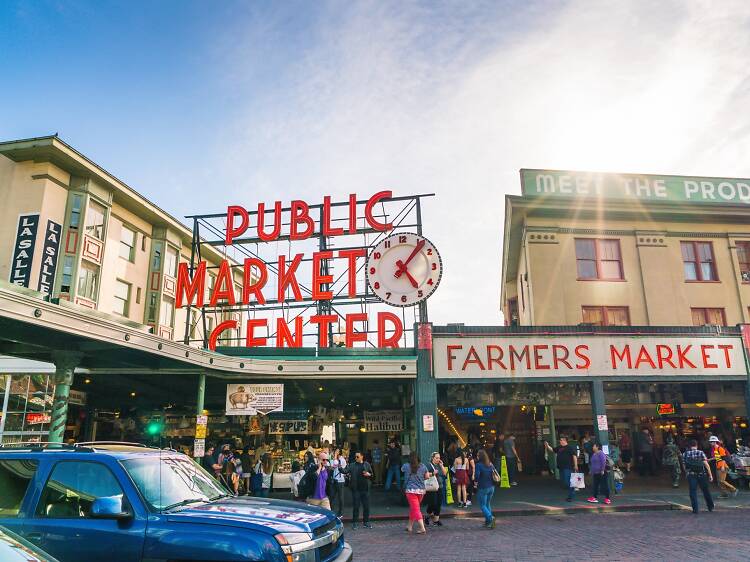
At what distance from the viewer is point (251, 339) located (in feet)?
80.0

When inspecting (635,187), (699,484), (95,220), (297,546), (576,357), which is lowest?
(699,484)

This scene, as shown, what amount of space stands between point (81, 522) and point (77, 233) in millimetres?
25946

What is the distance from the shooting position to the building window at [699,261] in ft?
84.5

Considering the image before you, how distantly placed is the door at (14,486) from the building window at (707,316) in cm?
2601

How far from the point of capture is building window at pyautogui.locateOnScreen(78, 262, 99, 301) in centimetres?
2866

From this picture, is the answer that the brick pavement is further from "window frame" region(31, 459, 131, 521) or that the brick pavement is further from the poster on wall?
the poster on wall

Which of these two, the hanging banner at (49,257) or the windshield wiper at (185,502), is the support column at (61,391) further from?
the hanging banner at (49,257)

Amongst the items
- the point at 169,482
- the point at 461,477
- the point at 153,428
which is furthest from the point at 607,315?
the point at 169,482

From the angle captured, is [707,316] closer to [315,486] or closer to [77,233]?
[315,486]

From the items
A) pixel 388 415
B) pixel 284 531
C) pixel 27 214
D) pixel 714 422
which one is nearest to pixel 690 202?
pixel 714 422

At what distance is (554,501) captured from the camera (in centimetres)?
1788

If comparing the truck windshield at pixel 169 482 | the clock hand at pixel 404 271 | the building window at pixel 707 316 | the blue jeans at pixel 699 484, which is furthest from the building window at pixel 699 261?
the truck windshield at pixel 169 482

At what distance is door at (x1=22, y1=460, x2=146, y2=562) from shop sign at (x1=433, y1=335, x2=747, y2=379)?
15.0 metres

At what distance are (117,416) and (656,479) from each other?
24.2 m
